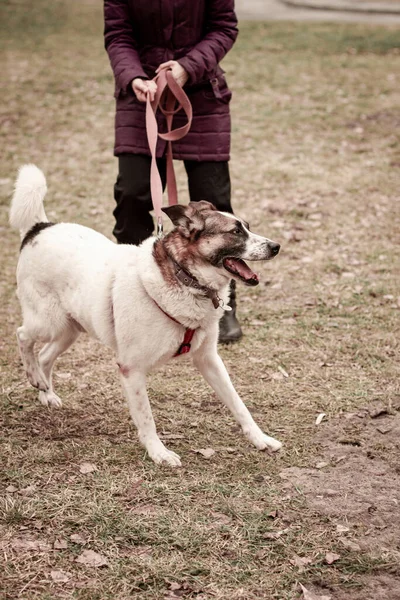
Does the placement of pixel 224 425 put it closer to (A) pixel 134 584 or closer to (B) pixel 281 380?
(B) pixel 281 380

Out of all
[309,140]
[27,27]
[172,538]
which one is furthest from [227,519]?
[27,27]

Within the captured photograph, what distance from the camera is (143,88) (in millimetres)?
4172

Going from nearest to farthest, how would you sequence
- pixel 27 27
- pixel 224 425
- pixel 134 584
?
pixel 134 584, pixel 224 425, pixel 27 27

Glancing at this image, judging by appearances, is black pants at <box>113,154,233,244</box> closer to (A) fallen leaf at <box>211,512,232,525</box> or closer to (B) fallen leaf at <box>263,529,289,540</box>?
(A) fallen leaf at <box>211,512,232,525</box>

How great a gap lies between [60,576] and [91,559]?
0.15 metres

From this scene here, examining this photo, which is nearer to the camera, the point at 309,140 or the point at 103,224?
the point at 103,224

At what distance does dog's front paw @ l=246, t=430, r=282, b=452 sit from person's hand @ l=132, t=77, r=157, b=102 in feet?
6.24

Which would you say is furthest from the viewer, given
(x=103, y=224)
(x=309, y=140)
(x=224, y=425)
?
(x=309, y=140)

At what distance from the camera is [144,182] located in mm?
4480

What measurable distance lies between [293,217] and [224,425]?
3.70 metres

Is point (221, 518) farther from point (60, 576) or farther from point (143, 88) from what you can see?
point (143, 88)

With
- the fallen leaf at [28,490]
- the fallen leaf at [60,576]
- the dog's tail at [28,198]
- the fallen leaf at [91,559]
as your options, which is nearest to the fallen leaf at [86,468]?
the fallen leaf at [28,490]

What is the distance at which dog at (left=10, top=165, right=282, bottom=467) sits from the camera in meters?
3.51

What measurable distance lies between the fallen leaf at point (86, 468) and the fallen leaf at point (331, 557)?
48.2 inches
